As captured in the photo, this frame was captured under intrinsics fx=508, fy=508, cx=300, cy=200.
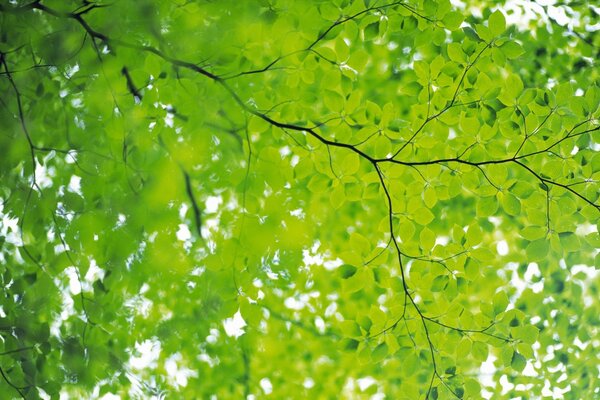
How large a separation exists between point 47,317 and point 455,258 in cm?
86

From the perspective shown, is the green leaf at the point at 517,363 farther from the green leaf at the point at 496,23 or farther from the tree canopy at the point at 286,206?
the green leaf at the point at 496,23

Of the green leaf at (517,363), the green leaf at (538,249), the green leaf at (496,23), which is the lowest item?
the green leaf at (517,363)

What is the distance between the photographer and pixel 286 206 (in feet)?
3.51

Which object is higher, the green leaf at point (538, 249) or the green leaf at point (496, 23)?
the green leaf at point (496, 23)

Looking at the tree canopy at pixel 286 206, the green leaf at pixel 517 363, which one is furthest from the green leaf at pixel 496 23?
the green leaf at pixel 517 363

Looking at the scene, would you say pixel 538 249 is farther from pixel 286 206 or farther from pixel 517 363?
pixel 286 206

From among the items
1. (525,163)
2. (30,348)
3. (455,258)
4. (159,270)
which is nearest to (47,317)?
(30,348)

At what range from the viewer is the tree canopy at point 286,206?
1023 millimetres

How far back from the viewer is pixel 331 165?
3.42 ft

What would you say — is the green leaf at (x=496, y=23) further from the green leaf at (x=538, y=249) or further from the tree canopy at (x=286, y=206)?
the green leaf at (x=538, y=249)

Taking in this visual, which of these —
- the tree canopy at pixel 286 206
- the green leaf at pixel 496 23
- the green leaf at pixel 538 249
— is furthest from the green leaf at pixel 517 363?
the green leaf at pixel 496 23

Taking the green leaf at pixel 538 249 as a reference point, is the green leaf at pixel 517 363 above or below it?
below

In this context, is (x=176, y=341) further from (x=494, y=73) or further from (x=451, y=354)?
(x=494, y=73)

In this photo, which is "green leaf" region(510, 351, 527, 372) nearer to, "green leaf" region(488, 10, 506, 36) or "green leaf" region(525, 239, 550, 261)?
"green leaf" region(525, 239, 550, 261)
